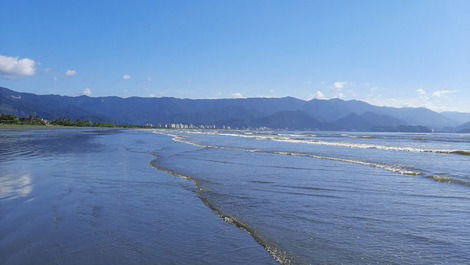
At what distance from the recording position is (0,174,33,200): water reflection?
42.6 feet

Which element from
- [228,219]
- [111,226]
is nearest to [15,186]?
[111,226]

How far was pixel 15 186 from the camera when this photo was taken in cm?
1457

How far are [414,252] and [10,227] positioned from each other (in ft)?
30.8

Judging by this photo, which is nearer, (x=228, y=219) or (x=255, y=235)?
(x=255, y=235)

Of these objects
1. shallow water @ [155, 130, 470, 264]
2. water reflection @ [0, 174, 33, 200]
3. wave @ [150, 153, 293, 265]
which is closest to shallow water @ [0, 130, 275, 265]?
water reflection @ [0, 174, 33, 200]

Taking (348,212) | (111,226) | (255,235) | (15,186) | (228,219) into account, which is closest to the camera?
(255,235)

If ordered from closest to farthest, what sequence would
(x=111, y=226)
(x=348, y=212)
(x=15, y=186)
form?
(x=111, y=226), (x=348, y=212), (x=15, y=186)

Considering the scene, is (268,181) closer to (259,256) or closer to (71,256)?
(259,256)

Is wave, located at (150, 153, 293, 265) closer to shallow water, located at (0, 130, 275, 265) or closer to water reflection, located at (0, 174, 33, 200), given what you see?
shallow water, located at (0, 130, 275, 265)

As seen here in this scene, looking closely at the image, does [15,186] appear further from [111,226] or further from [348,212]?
[348,212]

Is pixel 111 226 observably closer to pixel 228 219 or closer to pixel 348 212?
pixel 228 219

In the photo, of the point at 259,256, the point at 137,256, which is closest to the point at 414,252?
the point at 259,256

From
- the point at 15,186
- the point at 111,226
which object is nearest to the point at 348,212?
the point at 111,226

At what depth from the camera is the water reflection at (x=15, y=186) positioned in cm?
1298
